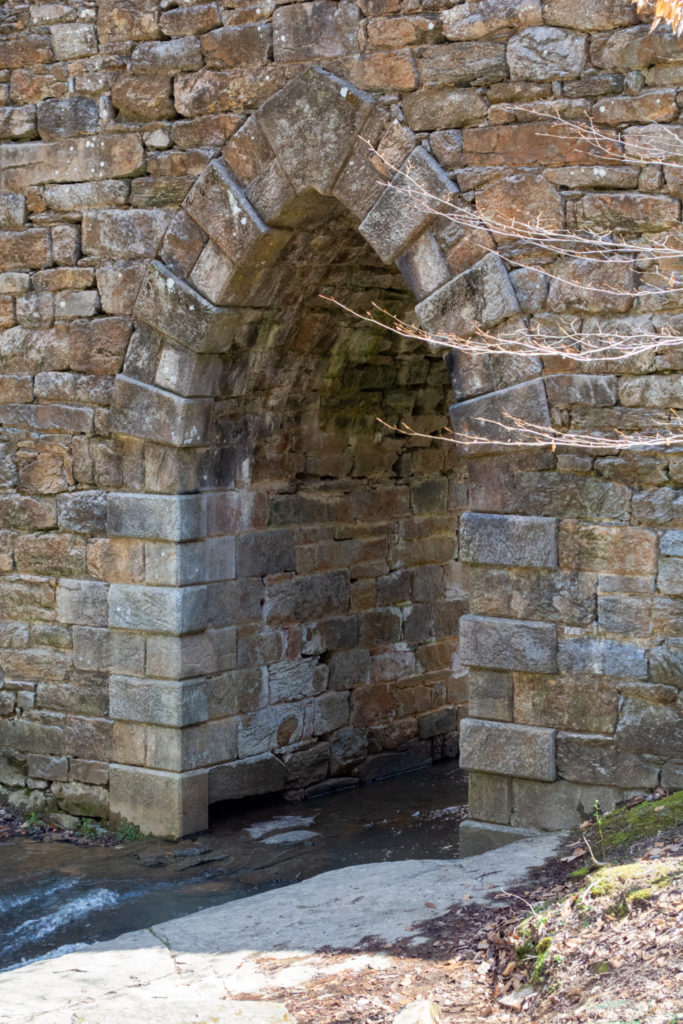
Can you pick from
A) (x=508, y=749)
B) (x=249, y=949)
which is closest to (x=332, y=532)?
(x=508, y=749)

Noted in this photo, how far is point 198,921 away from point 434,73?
12.4 ft

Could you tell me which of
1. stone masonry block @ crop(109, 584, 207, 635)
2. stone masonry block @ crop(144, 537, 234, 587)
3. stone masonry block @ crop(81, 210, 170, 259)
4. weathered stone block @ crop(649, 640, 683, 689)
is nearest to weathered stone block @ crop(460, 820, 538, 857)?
weathered stone block @ crop(649, 640, 683, 689)

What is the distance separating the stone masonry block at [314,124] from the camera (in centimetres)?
596

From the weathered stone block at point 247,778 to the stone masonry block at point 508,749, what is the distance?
1.70 meters

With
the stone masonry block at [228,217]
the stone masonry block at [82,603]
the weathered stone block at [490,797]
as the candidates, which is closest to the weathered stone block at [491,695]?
the weathered stone block at [490,797]

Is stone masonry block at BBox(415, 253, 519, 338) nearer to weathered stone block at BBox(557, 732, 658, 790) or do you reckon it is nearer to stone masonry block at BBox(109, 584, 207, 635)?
weathered stone block at BBox(557, 732, 658, 790)

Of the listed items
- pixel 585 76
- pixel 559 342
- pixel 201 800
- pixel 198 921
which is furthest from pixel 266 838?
pixel 585 76

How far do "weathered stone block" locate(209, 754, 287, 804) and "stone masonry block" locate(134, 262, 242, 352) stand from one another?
7.70 feet

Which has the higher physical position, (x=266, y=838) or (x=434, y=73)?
(x=434, y=73)

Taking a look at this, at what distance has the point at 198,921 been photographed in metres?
4.92

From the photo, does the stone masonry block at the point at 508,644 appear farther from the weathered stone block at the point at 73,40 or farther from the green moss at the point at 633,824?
the weathered stone block at the point at 73,40

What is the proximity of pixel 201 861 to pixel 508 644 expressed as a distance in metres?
2.09

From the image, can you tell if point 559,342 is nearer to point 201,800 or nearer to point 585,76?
point 585,76

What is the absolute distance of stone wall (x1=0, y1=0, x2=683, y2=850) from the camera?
5469 mm
